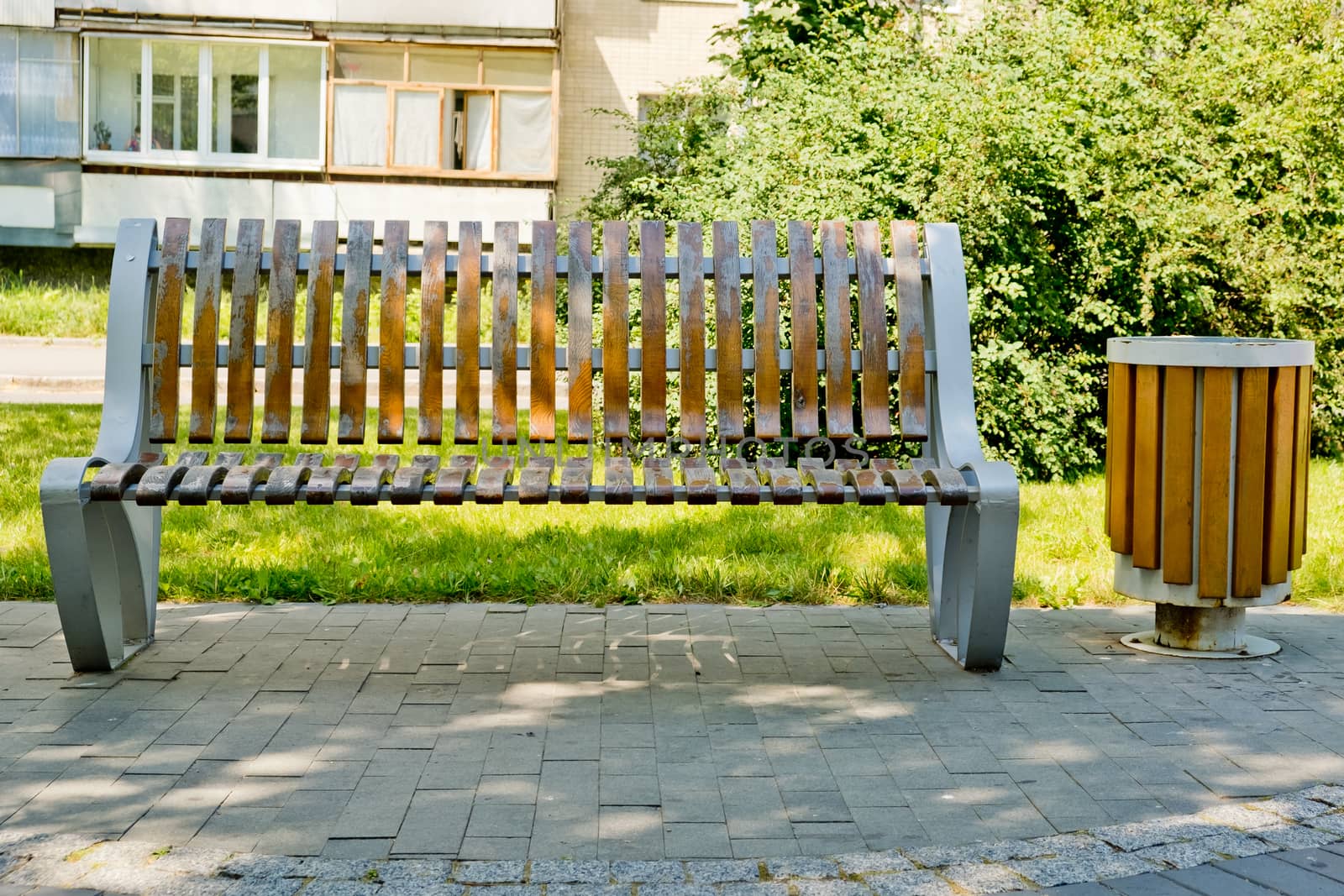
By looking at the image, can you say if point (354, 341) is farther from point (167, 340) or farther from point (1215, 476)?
point (1215, 476)

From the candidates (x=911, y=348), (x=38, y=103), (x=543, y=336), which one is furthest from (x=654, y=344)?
(x=38, y=103)

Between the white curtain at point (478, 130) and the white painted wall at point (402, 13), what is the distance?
113 cm

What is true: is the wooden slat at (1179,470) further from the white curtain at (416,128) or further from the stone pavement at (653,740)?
the white curtain at (416,128)

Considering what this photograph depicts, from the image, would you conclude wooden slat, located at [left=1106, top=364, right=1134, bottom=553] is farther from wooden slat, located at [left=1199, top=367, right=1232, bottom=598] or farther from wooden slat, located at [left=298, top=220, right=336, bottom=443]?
wooden slat, located at [left=298, top=220, right=336, bottom=443]

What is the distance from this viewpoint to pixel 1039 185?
29.4 feet

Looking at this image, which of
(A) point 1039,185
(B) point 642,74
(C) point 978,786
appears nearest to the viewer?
(C) point 978,786

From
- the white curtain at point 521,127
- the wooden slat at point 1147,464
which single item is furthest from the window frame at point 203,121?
the wooden slat at point 1147,464

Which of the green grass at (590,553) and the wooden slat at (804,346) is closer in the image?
the wooden slat at (804,346)

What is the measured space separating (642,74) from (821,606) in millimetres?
19310

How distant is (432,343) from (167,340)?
0.87 meters

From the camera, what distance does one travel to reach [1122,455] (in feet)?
16.4

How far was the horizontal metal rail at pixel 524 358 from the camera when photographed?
488 cm

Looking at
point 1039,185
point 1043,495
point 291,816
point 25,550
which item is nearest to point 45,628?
point 25,550

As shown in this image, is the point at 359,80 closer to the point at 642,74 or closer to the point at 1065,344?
the point at 642,74
